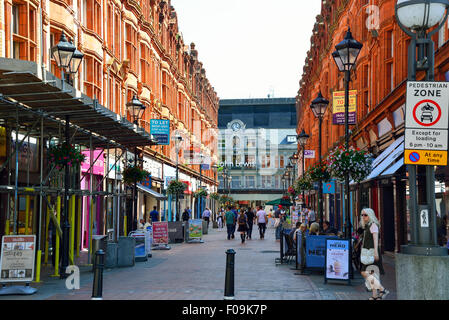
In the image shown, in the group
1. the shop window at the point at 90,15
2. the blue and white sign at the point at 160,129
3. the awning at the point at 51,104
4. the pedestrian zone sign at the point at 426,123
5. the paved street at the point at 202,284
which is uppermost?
the shop window at the point at 90,15

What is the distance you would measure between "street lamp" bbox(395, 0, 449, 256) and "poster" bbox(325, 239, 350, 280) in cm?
610

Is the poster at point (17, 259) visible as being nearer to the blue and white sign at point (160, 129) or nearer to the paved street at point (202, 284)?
the paved street at point (202, 284)

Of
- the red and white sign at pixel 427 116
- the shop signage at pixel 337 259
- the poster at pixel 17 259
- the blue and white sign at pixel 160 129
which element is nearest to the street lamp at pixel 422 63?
the red and white sign at pixel 427 116

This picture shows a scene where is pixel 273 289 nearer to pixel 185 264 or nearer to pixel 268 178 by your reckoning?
pixel 185 264

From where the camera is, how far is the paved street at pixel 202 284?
11930mm

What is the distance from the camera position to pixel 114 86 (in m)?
31.6

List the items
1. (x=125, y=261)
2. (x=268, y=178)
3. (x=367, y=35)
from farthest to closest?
(x=268, y=178) → (x=367, y=35) → (x=125, y=261)

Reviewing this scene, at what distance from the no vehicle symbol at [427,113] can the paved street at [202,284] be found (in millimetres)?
4992

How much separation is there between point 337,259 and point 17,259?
666cm

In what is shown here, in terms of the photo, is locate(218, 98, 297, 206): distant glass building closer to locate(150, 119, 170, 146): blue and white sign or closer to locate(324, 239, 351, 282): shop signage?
locate(150, 119, 170, 146): blue and white sign

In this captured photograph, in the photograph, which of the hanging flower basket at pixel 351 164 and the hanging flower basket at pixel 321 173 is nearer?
the hanging flower basket at pixel 351 164

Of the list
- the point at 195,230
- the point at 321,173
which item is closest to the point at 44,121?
the point at 321,173
